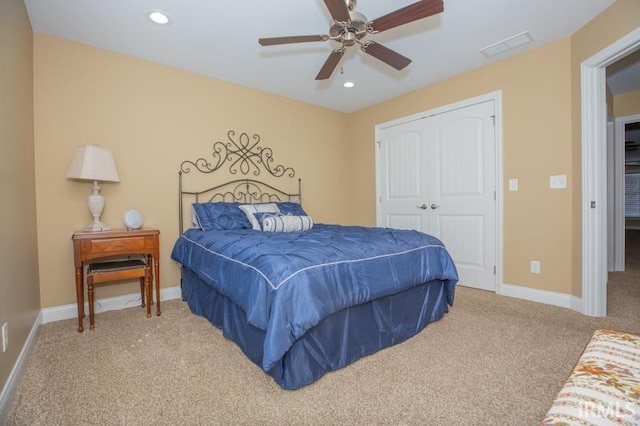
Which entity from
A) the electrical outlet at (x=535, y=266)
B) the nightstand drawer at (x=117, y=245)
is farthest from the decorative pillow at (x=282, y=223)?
the electrical outlet at (x=535, y=266)

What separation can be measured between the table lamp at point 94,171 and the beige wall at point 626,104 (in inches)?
246

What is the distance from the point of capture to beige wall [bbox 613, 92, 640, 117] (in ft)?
13.4

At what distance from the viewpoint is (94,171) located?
95.7 inches

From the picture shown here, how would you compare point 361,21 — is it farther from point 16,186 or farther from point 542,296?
point 542,296

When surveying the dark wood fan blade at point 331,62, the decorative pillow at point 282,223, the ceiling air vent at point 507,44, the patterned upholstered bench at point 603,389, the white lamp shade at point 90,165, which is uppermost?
the ceiling air vent at point 507,44

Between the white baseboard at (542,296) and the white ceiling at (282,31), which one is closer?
the white ceiling at (282,31)

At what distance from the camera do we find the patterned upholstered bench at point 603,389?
0.75m

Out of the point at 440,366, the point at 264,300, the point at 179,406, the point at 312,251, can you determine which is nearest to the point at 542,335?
the point at 440,366

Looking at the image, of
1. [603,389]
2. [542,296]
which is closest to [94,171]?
[603,389]

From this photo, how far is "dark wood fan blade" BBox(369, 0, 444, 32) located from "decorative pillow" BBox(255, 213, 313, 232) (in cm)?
181

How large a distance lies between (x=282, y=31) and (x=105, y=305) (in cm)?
293

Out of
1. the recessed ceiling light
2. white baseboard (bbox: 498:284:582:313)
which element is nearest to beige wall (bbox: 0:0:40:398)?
the recessed ceiling light

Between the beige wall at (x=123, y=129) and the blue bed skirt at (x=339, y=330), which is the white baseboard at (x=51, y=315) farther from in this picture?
the blue bed skirt at (x=339, y=330)

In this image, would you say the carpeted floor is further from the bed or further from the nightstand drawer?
the nightstand drawer
